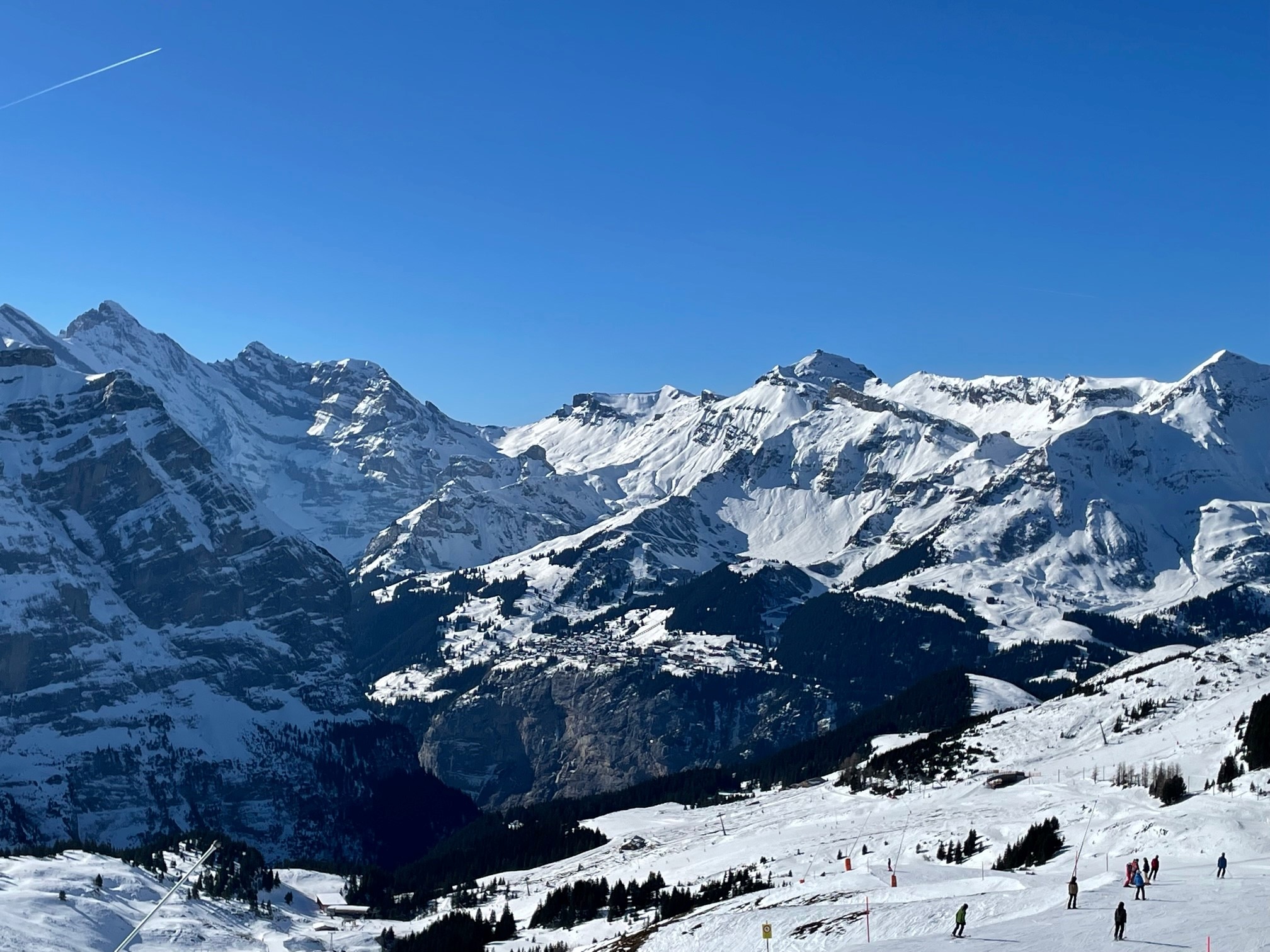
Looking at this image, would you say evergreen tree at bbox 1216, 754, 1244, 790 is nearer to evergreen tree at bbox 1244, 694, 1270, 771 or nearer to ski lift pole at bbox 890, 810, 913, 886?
evergreen tree at bbox 1244, 694, 1270, 771

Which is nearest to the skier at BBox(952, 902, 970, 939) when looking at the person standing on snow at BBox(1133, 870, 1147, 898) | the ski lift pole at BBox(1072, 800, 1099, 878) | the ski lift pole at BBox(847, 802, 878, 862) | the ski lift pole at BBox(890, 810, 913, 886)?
the person standing on snow at BBox(1133, 870, 1147, 898)

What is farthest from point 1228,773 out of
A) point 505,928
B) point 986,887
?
point 505,928

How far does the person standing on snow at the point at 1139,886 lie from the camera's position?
3942 inches

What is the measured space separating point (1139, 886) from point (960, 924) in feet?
42.6

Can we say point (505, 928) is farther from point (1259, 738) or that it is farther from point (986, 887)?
point (1259, 738)

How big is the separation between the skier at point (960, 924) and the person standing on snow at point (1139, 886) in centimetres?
1182

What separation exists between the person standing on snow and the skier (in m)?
11.8

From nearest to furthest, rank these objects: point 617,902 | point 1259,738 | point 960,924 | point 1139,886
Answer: point 960,924
point 1139,886
point 1259,738
point 617,902

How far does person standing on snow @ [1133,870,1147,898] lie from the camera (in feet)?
328

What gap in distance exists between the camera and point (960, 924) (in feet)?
323

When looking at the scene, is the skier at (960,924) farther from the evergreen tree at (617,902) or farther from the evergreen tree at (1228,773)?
the evergreen tree at (617,902)

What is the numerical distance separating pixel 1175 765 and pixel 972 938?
91067 mm

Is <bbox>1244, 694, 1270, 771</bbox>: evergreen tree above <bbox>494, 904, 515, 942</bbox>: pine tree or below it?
above

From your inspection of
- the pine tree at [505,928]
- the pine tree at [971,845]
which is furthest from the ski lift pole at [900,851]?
the pine tree at [505,928]
